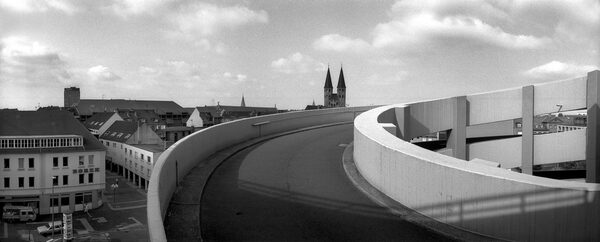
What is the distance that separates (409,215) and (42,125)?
4532 centimetres

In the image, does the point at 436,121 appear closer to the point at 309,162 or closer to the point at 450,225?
the point at 309,162

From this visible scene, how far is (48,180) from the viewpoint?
39.8m

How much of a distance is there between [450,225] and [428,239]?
53cm

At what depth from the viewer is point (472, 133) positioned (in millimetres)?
22250

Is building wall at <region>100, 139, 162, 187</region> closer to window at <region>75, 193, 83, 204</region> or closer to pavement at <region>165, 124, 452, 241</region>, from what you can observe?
window at <region>75, 193, 83, 204</region>

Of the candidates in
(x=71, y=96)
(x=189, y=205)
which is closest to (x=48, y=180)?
(x=189, y=205)

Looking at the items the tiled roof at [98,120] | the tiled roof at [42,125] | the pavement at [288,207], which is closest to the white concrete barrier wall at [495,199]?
the pavement at [288,207]

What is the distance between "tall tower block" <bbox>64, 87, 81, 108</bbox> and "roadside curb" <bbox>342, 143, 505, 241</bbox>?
A: 10743 cm

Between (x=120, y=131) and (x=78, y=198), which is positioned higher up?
(x=120, y=131)

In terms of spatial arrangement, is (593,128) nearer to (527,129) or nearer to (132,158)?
(527,129)

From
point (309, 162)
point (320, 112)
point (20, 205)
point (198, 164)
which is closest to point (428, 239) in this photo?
point (309, 162)

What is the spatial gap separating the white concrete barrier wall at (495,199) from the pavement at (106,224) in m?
29.2

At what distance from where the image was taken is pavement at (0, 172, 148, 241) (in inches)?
1259

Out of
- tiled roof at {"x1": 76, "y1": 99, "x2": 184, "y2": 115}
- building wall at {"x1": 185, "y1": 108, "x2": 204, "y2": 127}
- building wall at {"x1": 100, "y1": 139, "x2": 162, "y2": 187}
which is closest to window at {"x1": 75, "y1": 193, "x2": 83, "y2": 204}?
building wall at {"x1": 100, "y1": 139, "x2": 162, "y2": 187}
